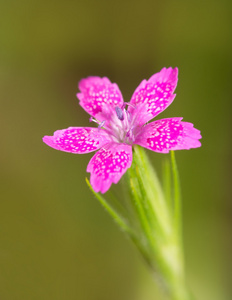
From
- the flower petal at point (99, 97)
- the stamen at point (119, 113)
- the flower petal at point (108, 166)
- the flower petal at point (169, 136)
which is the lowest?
the flower petal at point (108, 166)

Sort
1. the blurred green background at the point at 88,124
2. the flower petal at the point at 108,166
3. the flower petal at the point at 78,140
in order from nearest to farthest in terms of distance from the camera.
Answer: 1. the flower petal at the point at 108,166
2. the flower petal at the point at 78,140
3. the blurred green background at the point at 88,124

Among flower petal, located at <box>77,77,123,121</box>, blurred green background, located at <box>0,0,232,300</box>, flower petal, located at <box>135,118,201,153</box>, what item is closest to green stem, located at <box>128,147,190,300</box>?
flower petal, located at <box>135,118,201,153</box>

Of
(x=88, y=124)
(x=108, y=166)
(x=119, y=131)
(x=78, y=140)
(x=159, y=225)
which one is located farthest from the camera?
(x=88, y=124)

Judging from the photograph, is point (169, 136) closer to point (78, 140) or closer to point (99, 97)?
point (78, 140)

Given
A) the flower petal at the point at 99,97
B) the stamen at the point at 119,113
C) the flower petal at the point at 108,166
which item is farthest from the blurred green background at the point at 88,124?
the flower petal at the point at 108,166

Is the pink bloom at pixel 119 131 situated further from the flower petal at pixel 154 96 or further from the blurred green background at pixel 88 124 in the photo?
the blurred green background at pixel 88 124

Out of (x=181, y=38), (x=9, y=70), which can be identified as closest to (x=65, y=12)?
(x=9, y=70)

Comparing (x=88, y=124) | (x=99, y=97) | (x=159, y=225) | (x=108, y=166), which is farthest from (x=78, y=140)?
(x=88, y=124)
